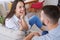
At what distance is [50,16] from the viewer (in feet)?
5.24

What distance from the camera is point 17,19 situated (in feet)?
7.80

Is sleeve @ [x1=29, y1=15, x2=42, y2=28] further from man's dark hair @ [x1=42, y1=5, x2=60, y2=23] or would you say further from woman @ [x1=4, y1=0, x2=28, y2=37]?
man's dark hair @ [x1=42, y1=5, x2=60, y2=23]

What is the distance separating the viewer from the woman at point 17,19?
232 centimetres

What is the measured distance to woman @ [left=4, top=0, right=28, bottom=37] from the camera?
7.63 ft

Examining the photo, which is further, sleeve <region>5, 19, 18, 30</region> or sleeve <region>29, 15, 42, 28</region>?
sleeve <region>29, 15, 42, 28</region>

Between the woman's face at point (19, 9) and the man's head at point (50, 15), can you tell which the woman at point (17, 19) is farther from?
the man's head at point (50, 15)

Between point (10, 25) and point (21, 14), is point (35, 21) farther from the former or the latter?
point (10, 25)

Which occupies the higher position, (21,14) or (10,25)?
(21,14)

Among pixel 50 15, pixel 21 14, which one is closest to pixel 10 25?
pixel 21 14

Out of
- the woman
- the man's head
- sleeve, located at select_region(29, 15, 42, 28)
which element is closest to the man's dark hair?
the man's head

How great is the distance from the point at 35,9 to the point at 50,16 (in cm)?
165

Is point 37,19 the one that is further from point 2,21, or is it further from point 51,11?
point 51,11

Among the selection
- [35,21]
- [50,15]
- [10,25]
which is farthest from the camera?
[35,21]

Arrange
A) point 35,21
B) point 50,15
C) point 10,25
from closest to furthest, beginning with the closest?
point 50,15, point 10,25, point 35,21
